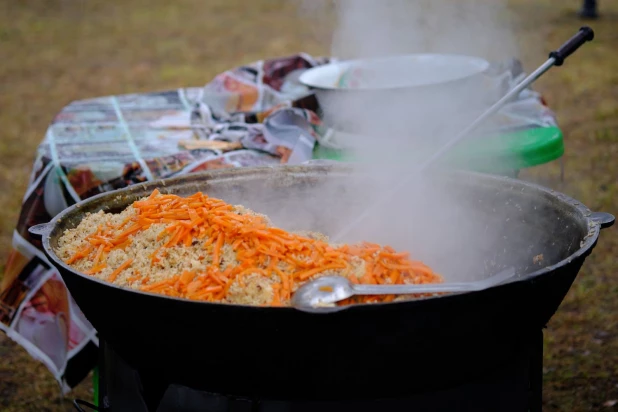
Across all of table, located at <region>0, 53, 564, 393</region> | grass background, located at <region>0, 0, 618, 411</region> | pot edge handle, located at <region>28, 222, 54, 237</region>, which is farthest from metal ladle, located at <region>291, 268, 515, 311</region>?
grass background, located at <region>0, 0, 618, 411</region>


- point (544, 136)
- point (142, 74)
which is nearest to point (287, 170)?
point (544, 136)

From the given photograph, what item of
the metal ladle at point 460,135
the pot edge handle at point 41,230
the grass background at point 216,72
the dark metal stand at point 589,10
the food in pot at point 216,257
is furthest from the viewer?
the dark metal stand at point 589,10

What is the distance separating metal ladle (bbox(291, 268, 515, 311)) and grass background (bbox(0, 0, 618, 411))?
2.16 metres

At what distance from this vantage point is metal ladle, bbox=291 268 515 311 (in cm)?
142

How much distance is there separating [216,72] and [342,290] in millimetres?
8031

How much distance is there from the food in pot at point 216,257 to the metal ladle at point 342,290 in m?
0.04

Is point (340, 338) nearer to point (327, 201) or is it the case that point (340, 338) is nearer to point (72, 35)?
point (327, 201)

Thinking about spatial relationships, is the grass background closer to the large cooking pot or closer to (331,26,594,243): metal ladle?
(331,26,594,243): metal ladle

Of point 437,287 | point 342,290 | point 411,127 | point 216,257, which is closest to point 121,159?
point 411,127

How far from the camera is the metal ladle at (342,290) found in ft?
4.66

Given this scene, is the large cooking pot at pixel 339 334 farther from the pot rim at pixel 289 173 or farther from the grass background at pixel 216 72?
the grass background at pixel 216 72

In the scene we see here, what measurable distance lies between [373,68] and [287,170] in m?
1.27

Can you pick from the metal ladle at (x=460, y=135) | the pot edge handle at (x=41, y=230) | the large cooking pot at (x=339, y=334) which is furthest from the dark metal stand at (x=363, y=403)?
the metal ladle at (x=460, y=135)

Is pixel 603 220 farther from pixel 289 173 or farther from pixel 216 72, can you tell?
pixel 216 72
